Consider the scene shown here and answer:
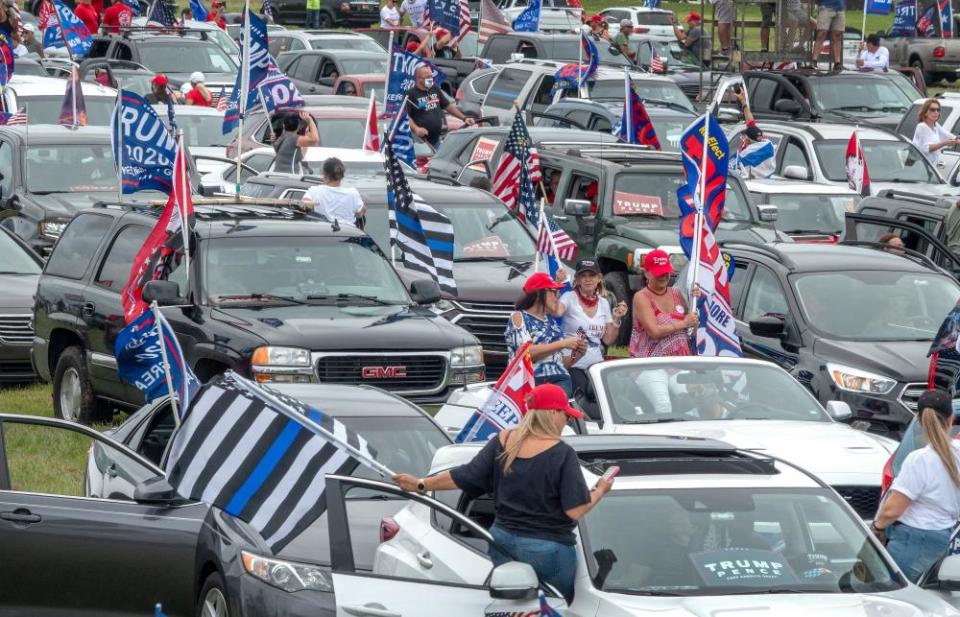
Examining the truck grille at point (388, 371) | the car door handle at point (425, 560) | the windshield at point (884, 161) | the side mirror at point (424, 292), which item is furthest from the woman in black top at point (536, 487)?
the windshield at point (884, 161)

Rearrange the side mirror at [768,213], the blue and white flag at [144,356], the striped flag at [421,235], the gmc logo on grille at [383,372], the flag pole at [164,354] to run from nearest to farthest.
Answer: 1. the flag pole at [164,354]
2. the blue and white flag at [144,356]
3. the gmc logo on grille at [383,372]
4. the striped flag at [421,235]
5. the side mirror at [768,213]

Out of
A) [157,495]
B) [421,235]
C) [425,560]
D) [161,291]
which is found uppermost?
[425,560]

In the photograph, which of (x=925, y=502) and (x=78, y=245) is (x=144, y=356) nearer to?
(x=78, y=245)

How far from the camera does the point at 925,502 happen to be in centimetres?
915

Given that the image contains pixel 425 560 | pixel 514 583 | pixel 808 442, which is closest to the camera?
pixel 514 583

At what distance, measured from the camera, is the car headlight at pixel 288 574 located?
310 inches

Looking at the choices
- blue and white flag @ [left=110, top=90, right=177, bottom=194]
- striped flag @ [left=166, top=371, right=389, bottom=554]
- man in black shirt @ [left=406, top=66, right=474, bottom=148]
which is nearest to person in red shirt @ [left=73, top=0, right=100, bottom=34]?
man in black shirt @ [left=406, top=66, right=474, bottom=148]

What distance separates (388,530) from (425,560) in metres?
0.61

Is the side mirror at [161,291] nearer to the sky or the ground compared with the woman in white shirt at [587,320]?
nearer to the sky

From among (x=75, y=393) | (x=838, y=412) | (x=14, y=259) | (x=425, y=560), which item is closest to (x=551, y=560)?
(x=425, y=560)

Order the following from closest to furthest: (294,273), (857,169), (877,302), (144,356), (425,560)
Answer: (425,560)
(144,356)
(294,273)
(877,302)
(857,169)

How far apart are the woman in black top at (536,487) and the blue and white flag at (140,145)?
1001 cm

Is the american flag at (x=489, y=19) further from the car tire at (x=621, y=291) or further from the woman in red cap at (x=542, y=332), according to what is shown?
the woman in red cap at (x=542, y=332)

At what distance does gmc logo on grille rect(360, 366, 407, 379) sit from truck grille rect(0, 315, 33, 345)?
186 inches
